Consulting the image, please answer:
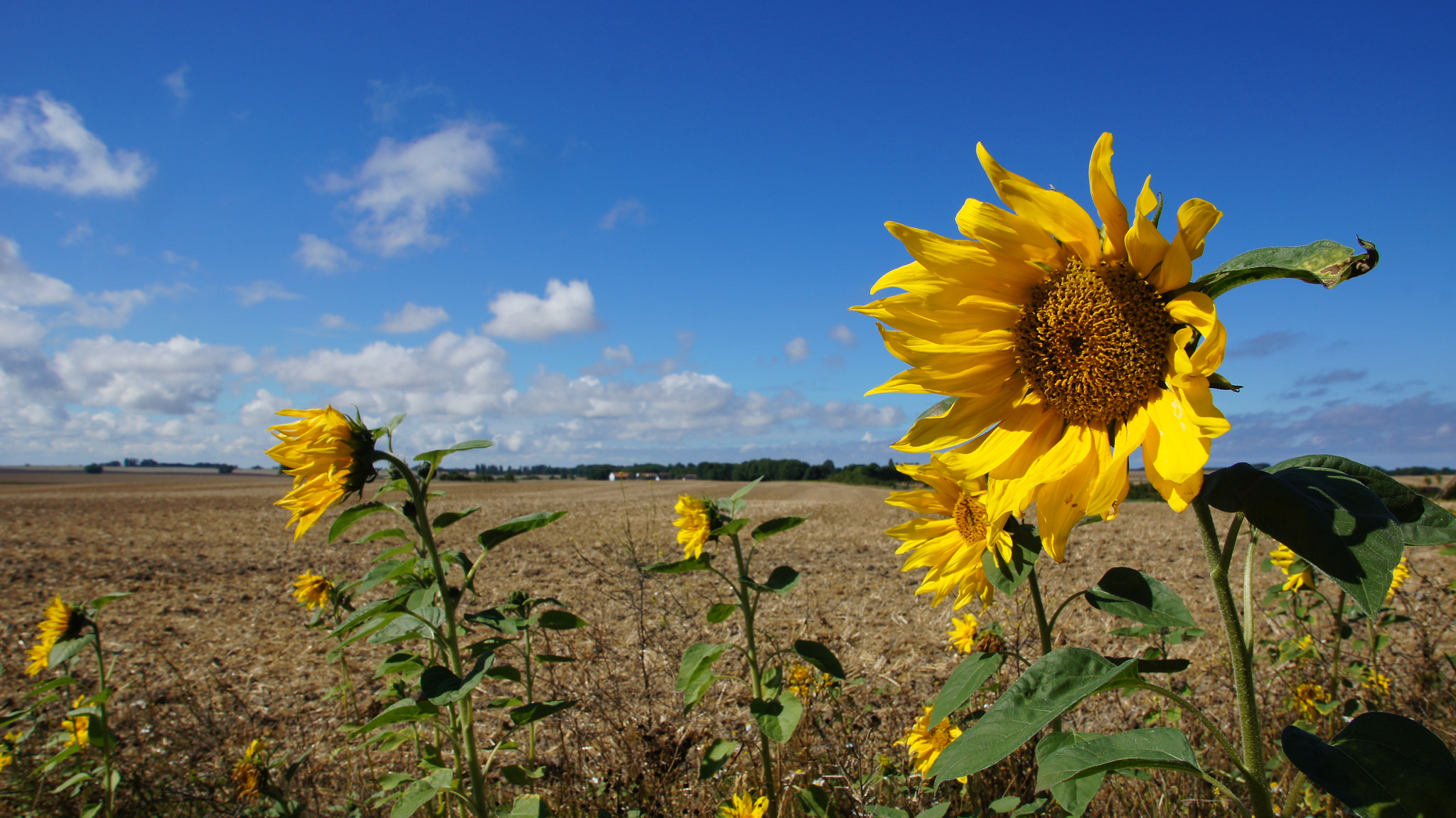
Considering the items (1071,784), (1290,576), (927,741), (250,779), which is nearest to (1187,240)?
(1071,784)

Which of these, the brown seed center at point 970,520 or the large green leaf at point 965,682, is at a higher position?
the brown seed center at point 970,520

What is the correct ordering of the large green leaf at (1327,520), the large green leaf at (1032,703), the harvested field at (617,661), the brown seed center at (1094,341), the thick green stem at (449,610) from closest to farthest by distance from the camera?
the large green leaf at (1327,520) → the large green leaf at (1032,703) → the brown seed center at (1094,341) → the thick green stem at (449,610) → the harvested field at (617,661)

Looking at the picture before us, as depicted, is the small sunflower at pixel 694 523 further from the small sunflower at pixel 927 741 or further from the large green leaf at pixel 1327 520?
the large green leaf at pixel 1327 520

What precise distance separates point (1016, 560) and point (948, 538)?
0.32m

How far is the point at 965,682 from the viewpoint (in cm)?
131

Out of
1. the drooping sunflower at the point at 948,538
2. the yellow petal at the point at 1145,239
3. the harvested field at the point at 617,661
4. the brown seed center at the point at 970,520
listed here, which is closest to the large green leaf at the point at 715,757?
the harvested field at the point at 617,661

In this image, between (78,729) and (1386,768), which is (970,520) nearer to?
(1386,768)

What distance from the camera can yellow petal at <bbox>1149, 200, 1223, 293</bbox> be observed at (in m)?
0.86

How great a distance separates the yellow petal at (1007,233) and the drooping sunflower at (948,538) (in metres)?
0.59

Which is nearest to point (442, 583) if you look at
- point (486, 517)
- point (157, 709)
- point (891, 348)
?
point (891, 348)

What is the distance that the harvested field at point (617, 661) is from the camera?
2.85 m

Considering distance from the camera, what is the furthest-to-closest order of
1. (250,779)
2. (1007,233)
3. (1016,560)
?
(250,779) → (1016,560) → (1007,233)

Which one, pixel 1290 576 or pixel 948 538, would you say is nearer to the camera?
pixel 948 538

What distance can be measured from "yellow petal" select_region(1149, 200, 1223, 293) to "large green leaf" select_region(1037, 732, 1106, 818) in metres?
0.66
